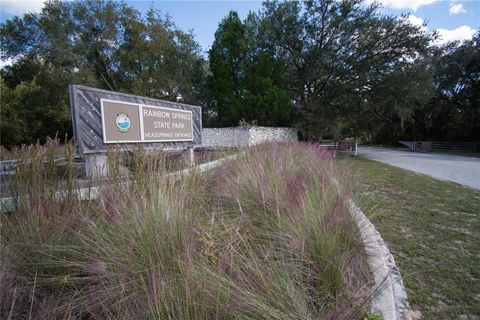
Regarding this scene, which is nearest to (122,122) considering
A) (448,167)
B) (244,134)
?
(448,167)

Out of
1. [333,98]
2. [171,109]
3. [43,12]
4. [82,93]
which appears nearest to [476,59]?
[333,98]

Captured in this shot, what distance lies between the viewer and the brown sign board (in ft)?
18.0

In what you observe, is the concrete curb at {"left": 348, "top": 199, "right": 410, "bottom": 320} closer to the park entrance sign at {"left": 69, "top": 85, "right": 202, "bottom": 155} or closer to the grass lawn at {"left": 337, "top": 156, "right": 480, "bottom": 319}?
the grass lawn at {"left": 337, "top": 156, "right": 480, "bottom": 319}

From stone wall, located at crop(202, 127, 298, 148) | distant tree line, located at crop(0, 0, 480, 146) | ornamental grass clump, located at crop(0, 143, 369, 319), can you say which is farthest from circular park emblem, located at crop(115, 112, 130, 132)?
distant tree line, located at crop(0, 0, 480, 146)

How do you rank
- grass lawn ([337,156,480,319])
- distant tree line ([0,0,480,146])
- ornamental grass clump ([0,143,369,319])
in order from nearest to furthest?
ornamental grass clump ([0,143,369,319]) < grass lawn ([337,156,480,319]) < distant tree line ([0,0,480,146])

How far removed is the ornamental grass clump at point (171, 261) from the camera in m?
1.20

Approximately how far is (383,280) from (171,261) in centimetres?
130

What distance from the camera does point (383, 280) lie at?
138 centimetres

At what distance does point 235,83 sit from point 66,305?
850 inches

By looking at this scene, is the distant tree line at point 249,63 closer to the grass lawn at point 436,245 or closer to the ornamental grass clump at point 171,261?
the grass lawn at point 436,245

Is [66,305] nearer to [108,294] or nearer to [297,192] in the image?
[108,294]

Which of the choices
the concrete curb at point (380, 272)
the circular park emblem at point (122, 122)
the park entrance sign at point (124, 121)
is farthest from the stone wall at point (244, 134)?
the concrete curb at point (380, 272)

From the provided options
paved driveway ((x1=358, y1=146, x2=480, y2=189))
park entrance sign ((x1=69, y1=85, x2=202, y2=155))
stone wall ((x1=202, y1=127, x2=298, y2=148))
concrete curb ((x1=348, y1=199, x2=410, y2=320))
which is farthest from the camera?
stone wall ((x1=202, y1=127, x2=298, y2=148))

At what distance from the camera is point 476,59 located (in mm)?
22922
